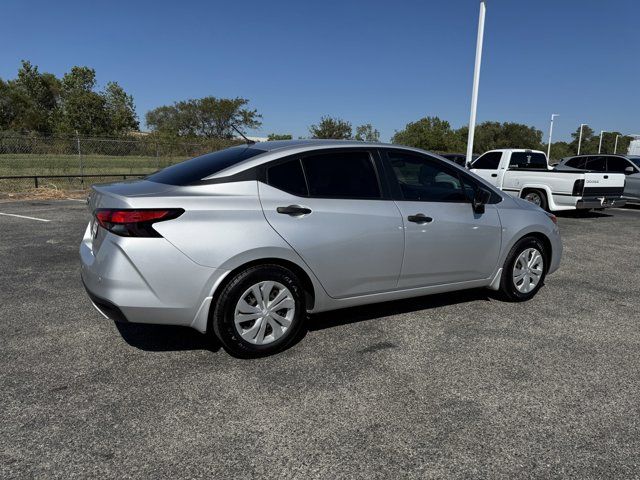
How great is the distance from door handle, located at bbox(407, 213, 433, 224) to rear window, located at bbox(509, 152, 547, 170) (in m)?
10.3

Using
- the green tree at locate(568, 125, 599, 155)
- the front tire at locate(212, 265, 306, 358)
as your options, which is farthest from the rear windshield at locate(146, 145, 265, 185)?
the green tree at locate(568, 125, 599, 155)

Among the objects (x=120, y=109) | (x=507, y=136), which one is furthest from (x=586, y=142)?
(x=120, y=109)

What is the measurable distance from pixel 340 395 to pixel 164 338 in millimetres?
1646

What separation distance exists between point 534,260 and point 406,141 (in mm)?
50095

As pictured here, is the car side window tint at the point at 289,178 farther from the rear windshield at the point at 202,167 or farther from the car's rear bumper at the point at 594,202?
the car's rear bumper at the point at 594,202

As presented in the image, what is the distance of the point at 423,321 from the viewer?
14.5ft

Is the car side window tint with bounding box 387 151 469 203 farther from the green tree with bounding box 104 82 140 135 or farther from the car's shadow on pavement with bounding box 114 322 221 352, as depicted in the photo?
the green tree with bounding box 104 82 140 135

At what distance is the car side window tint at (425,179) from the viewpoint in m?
4.20

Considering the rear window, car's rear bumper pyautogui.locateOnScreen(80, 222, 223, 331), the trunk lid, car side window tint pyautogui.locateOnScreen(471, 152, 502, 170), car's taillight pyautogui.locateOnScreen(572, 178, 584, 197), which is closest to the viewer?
car's rear bumper pyautogui.locateOnScreen(80, 222, 223, 331)

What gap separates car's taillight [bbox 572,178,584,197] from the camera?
37.3ft

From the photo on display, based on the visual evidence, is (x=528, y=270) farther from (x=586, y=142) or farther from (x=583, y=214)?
(x=586, y=142)

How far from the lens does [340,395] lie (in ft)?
10.1

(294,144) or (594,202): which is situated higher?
(294,144)

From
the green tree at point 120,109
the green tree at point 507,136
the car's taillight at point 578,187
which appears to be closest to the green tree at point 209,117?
the green tree at point 120,109
